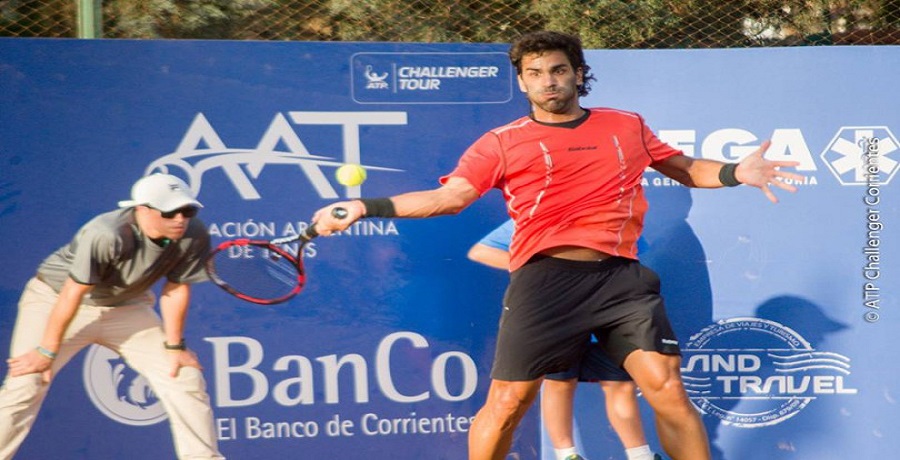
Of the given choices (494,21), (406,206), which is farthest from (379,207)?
(494,21)

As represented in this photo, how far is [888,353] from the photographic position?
4980 mm

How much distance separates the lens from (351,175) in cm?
442

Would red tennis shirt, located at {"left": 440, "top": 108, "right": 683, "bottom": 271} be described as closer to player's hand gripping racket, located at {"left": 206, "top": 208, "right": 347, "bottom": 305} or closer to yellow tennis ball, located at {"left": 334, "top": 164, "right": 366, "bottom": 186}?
yellow tennis ball, located at {"left": 334, "top": 164, "right": 366, "bottom": 186}

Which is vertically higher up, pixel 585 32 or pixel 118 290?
pixel 585 32

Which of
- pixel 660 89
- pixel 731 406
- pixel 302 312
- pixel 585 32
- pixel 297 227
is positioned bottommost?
pixel 731 406

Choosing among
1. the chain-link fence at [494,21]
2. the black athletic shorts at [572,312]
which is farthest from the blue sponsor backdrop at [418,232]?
the chain-link fence at [494,21]

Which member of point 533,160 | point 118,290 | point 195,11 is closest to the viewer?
point 533,160

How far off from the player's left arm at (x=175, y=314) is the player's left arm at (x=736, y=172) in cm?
191

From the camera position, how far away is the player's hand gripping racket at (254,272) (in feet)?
15.5

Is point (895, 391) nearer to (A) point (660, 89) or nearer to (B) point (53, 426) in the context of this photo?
(A) point (660, 89)

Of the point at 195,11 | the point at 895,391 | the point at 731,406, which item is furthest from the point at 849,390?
the point at 195,11

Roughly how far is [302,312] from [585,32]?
2407mm

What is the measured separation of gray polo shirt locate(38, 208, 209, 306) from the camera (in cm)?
457

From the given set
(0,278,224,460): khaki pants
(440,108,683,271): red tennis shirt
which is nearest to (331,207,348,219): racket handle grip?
(440,108,683,271): red tennis shirt
